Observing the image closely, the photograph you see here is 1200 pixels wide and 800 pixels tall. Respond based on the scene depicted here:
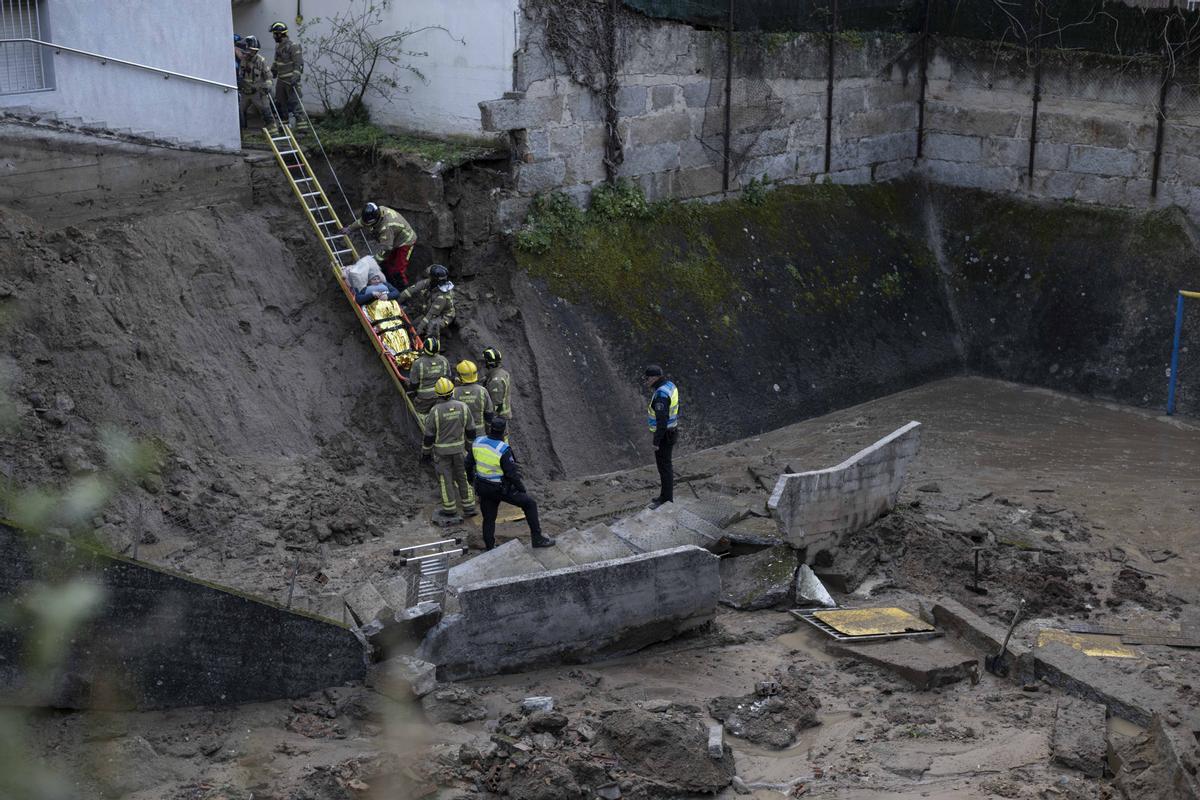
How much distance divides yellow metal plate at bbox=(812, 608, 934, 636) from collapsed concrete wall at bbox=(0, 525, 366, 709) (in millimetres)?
4141

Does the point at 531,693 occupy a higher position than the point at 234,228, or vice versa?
the point at 234,228

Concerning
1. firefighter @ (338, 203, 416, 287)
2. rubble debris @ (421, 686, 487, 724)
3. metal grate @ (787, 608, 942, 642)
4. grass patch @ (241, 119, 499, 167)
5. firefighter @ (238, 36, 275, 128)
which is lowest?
rubble debris @ (421, 686, 487, 724)

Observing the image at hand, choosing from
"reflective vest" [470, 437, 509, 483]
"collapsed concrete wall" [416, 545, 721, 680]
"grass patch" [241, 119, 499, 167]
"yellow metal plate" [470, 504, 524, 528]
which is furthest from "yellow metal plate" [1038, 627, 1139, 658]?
"grass patch" [241, 119, 499, 167]

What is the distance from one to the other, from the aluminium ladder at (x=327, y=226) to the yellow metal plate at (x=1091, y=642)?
22.3 ft

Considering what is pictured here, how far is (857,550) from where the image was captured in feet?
43.6

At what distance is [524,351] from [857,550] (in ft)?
15.6

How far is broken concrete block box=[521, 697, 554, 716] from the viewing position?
1045 cm

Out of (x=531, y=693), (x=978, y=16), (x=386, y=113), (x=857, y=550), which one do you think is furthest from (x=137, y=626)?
(x=978, y=16)

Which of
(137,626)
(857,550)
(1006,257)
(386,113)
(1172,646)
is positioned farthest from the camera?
(1006,257)

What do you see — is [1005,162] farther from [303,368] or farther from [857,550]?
[303,368]

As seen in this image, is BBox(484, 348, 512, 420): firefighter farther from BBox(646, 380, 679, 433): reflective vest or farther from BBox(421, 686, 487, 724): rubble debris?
BBox(421, 686, 487, 724): rubble debris

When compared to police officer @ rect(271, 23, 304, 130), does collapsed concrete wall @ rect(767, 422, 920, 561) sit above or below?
below

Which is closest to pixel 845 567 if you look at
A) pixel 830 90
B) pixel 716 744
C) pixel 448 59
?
pixel 716 744

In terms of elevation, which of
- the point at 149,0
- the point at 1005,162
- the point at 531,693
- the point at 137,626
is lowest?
the point at 531,693
